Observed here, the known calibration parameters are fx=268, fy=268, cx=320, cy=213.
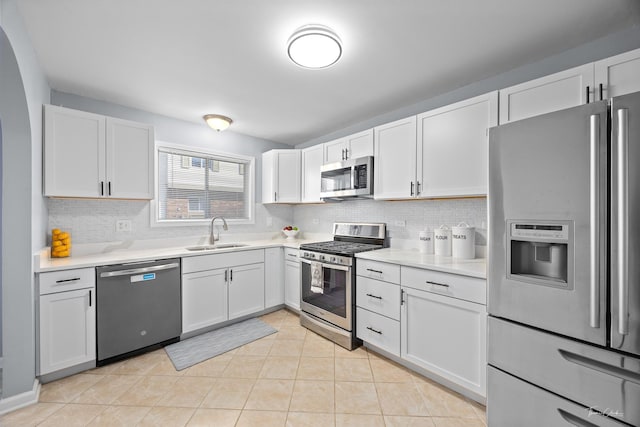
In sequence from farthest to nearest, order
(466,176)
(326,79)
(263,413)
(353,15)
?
(326,79), (466,176), (263,413), (353,15)

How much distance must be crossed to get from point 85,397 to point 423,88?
361cm

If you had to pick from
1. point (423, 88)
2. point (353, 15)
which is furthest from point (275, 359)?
point (423, 88)

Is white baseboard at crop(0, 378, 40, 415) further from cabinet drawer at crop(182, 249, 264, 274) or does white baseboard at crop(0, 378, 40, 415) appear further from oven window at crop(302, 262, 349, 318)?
oven window at crop(302, 262, 349, 318)

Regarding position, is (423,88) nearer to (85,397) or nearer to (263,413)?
(263,413)

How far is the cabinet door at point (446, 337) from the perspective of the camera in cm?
175

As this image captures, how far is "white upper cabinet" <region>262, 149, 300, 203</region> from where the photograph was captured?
378 cm

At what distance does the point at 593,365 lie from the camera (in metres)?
1.18

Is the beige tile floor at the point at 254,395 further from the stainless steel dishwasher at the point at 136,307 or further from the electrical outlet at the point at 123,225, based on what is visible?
the electrical outlet at the point at 123,225

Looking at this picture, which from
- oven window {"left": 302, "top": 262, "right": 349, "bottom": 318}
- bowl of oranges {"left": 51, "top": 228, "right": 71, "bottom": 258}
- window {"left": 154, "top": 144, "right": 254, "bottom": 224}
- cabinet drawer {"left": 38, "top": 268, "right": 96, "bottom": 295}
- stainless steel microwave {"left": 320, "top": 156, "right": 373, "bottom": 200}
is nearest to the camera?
cabinet drawer {"left": 38, "top": 268, "right": 96, "bottom": 295}

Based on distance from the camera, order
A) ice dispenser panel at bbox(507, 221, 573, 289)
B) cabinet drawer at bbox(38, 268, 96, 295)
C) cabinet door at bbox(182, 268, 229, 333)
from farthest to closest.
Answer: cabinet door at bbox(182, 268, 229, 333)
cabinet drawer at bbox(38, 268, 96, 295)
ice dispenser panel at bbox(507, 221, 573, 289)

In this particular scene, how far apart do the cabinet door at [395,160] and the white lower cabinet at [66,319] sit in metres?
2.67

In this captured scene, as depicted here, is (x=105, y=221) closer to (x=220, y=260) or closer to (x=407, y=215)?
(x=220, y=260)

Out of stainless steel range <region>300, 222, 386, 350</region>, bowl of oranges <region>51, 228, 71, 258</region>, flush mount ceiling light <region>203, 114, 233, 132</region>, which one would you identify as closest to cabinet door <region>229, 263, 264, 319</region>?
stainless steel range <region>300, 222, 386, 350</region>

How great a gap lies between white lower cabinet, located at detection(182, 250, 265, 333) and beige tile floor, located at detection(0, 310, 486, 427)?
47cm
